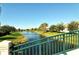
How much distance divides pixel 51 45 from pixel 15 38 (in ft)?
1.67

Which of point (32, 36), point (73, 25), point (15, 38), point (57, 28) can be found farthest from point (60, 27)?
point (15, 38)

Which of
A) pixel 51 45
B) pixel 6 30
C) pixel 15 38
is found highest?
pixel 6 30

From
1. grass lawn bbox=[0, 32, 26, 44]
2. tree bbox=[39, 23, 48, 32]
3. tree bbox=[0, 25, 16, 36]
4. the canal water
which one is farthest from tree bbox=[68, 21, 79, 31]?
tree bbox=[0, 25, 16, 36]

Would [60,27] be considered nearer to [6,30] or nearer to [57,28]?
[57,28]

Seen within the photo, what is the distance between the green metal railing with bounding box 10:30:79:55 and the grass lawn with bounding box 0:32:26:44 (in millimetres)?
69

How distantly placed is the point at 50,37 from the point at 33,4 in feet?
1.69

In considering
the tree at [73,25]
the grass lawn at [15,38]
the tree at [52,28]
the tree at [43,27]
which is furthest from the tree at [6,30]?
the tree at [73,25]

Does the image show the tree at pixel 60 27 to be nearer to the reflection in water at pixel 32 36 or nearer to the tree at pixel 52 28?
the tree at pixel 52 28

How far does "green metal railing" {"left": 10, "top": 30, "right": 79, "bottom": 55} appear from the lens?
14.2 ft

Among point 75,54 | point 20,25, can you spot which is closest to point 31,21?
point 20,25

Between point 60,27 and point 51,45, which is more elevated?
point 60,27

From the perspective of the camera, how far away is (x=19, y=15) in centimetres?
435

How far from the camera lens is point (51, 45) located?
14.3ft

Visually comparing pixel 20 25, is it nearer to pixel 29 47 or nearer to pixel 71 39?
pixel 29 47
